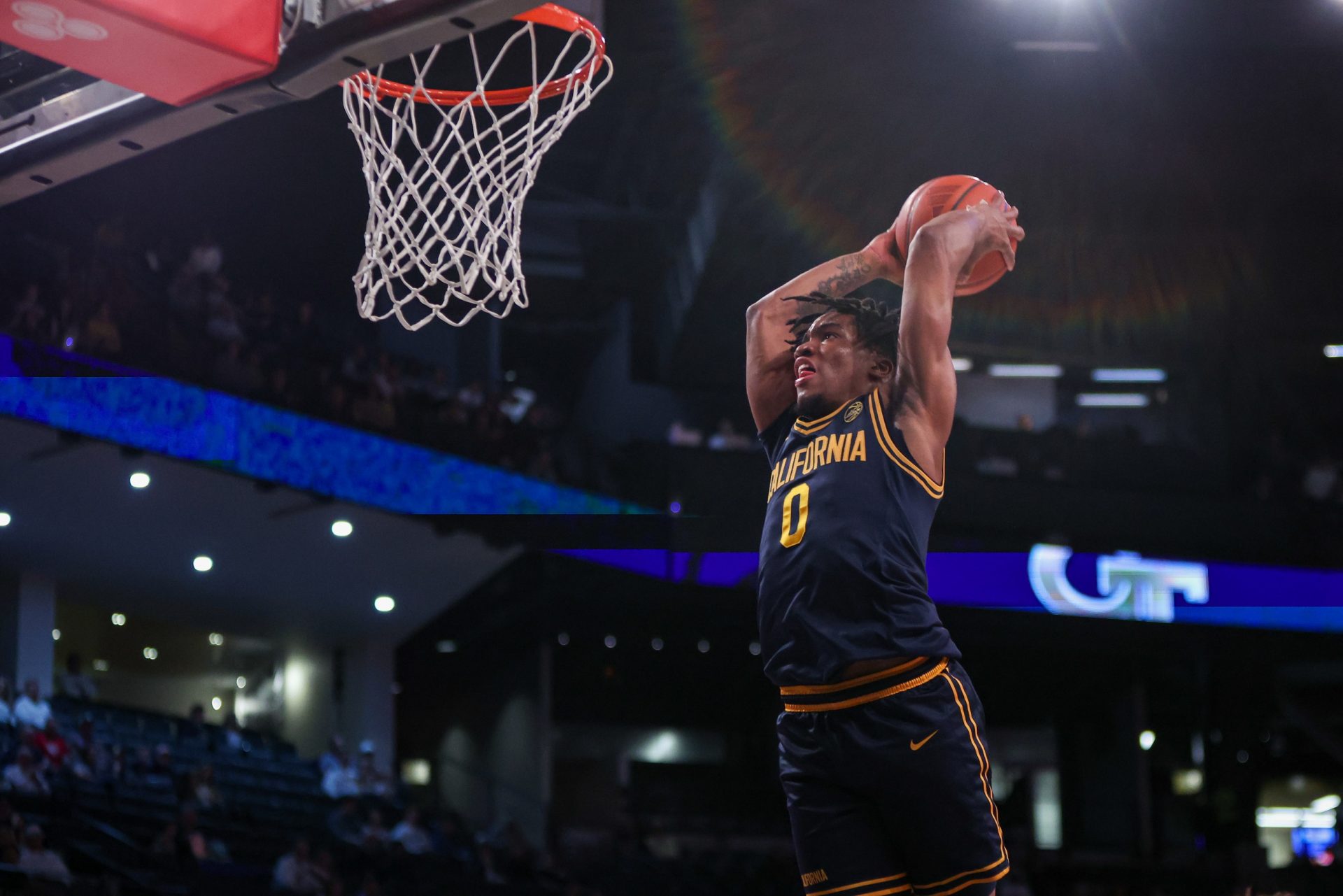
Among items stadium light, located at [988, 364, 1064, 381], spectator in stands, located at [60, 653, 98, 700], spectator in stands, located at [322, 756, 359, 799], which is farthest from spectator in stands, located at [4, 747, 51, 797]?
stadium light, located at [988, 364, 1064, 381]

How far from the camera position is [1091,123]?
14336mm

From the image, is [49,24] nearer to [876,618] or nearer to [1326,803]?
[876,618]

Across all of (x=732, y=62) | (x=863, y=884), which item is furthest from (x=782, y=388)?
(x=732, y=62)

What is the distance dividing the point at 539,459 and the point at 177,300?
4071mm

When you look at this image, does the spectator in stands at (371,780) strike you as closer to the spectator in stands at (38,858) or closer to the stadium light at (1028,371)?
the spectator in stands at (38,858)

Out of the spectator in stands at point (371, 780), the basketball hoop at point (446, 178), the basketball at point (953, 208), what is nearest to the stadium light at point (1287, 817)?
the spectator in stands at point (371, 780)

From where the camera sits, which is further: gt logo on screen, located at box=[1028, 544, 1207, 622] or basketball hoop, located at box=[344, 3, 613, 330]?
gt logo on screen, located at box=[1028, 544, 1207, 622]

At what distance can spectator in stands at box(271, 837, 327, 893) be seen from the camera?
12.4 metres

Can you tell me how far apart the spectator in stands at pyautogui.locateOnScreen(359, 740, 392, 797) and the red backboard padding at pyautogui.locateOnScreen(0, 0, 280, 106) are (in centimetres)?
1332

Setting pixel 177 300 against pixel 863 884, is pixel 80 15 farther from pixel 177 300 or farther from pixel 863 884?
pixel 177 300

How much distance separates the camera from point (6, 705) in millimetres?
13602

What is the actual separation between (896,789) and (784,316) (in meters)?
1.31

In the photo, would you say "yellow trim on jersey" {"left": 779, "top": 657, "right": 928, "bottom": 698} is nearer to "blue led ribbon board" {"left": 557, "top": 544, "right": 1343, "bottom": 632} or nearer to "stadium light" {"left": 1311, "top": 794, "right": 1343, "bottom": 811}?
"blue led ribbon board" {"left": 557, "top": 544, "right": 1343, "bottom": 632}

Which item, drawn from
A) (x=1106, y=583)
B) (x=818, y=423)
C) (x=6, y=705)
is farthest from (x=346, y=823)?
(x=818, y=423)
